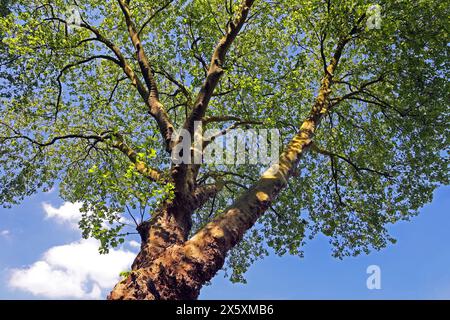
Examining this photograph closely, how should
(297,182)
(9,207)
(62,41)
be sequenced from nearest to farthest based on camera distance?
(62,41) → (9,207) → (297,182)

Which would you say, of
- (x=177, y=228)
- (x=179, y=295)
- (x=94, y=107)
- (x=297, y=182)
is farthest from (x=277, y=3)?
(x=179, y=295)

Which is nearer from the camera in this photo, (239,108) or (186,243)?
(186,243)

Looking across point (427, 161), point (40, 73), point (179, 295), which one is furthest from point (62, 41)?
point (427, 161)

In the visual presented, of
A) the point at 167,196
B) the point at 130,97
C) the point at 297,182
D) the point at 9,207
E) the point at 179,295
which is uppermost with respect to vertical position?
the point at 130,97

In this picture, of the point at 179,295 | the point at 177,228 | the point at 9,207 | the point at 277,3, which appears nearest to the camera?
the point at 179,295

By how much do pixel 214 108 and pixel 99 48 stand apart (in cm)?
563

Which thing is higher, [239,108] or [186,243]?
[239,108]

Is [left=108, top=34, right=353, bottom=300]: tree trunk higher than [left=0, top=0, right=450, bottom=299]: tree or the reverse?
the reverse

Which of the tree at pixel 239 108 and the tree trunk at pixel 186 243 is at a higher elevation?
the tree at pixel 239 108

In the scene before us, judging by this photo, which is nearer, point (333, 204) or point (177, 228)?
point (177, 228)

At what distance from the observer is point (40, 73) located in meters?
12.9

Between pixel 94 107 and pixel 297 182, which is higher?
pixel 94 107

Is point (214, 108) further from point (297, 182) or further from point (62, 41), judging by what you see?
point (62, 41)

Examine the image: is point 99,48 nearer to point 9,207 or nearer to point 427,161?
point 9,207
